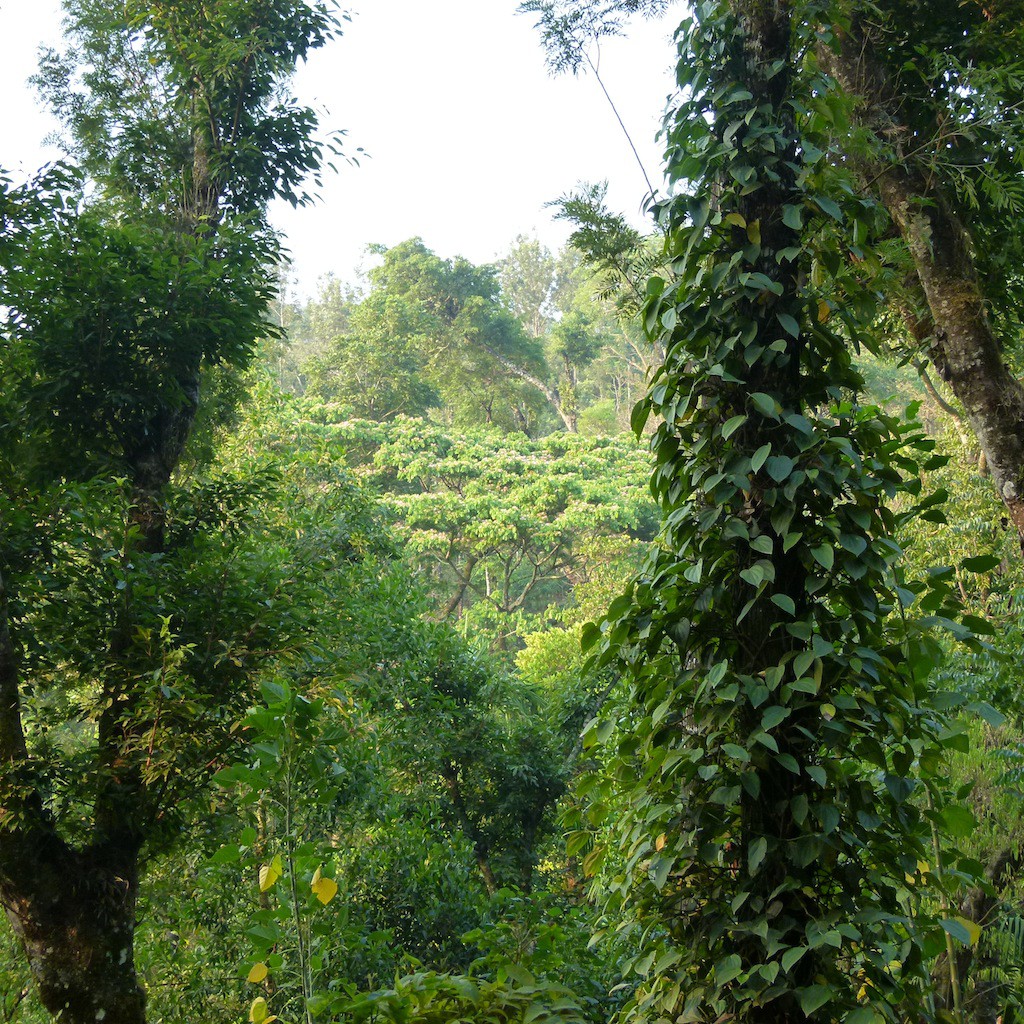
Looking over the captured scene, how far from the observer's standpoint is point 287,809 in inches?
52.1

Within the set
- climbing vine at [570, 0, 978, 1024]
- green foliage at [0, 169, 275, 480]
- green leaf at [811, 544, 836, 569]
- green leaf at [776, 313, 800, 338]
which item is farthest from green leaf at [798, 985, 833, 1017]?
green foliage at [0, 169, 275, 480]

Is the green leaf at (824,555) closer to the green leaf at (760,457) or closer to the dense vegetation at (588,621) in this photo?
the dense vegetation at (588,621)

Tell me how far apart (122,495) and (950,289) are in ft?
9.88

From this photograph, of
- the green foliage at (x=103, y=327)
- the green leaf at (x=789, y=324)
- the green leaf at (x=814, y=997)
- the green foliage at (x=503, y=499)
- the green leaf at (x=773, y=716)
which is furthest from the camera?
the green foliage at (x=503, y=499)

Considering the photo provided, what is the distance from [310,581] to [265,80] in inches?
112

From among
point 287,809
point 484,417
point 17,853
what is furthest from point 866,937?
point 484,417

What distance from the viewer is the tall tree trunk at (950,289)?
289 cm

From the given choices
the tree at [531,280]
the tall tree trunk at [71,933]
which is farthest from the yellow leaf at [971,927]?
the tree at [531,280]

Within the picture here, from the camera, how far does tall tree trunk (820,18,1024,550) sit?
2.89m

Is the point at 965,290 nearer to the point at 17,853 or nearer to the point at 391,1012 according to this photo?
the point at 391,1012

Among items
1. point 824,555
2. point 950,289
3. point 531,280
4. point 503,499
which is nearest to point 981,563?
point 824,555

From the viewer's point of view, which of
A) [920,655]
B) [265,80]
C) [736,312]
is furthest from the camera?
[265,80]

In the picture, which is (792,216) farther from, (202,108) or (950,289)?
(202,108)

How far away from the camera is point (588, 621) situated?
A: 3910 millimetres
